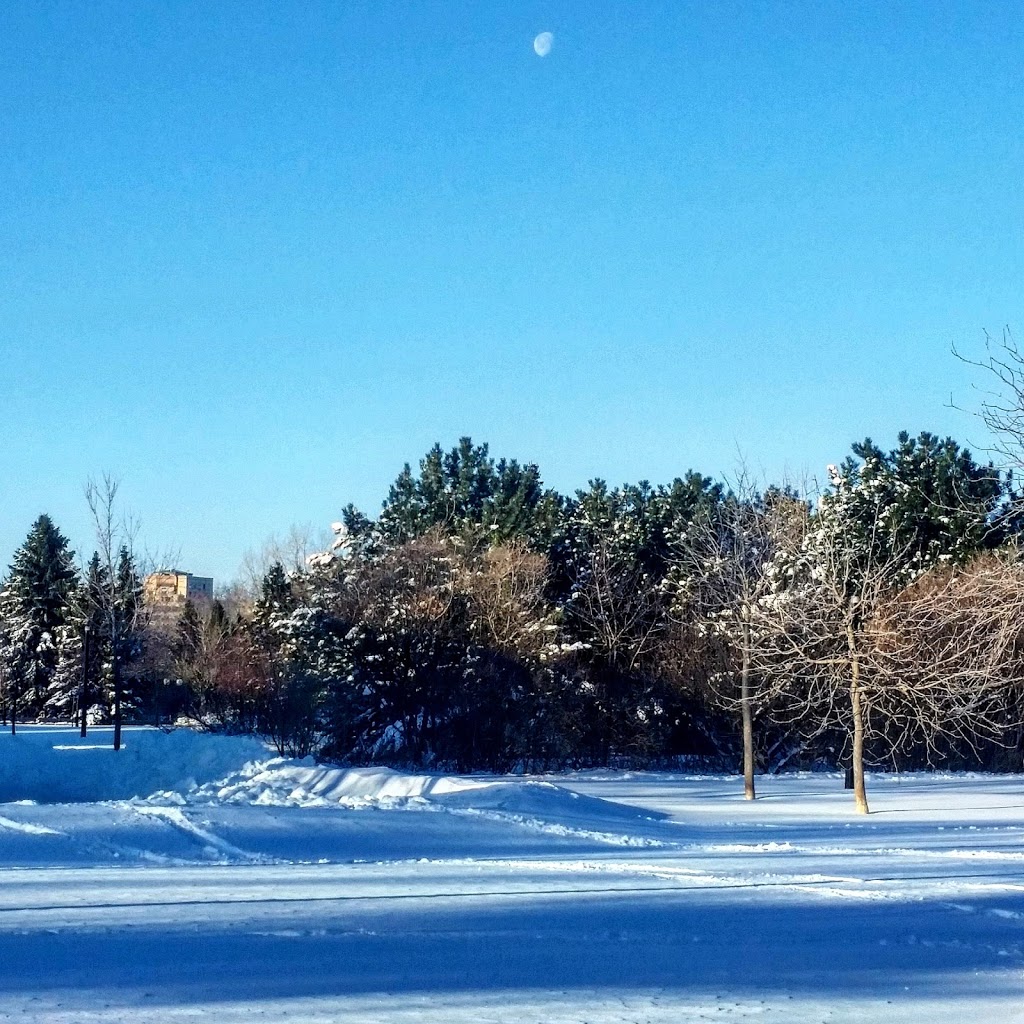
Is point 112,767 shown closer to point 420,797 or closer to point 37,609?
point 420,797

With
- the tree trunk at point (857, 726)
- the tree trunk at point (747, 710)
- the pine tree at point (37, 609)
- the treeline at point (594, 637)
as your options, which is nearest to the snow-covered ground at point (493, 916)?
the tree trunk at point (857, 726)

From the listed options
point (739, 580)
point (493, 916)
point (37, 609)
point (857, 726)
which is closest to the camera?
point (493, 916)

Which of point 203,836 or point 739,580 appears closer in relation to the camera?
point 203,836

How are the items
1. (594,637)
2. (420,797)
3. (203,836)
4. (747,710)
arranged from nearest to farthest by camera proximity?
1. (203,836)
2. (420,797)
3. (747,710)
4. (594,637)

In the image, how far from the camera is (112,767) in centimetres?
2727

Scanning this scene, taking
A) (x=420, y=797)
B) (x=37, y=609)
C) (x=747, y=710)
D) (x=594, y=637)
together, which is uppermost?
(x=37, y=609)

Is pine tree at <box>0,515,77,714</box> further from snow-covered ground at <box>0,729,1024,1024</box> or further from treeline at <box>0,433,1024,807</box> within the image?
snow-covered ground at <box>0,729,1024,1024</box>

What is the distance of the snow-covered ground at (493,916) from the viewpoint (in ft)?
21.2

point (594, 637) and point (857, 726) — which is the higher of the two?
point (594, 637)

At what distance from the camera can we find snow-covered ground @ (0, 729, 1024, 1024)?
254 inches

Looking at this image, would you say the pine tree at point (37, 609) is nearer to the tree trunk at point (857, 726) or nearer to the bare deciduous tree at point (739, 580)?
the bare deciduous tree at point (739, 580)

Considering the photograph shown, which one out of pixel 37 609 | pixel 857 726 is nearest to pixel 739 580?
pixel 857 726

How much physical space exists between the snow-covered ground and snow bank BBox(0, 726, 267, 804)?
7404 millimetres

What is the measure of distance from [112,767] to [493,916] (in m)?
20.5
